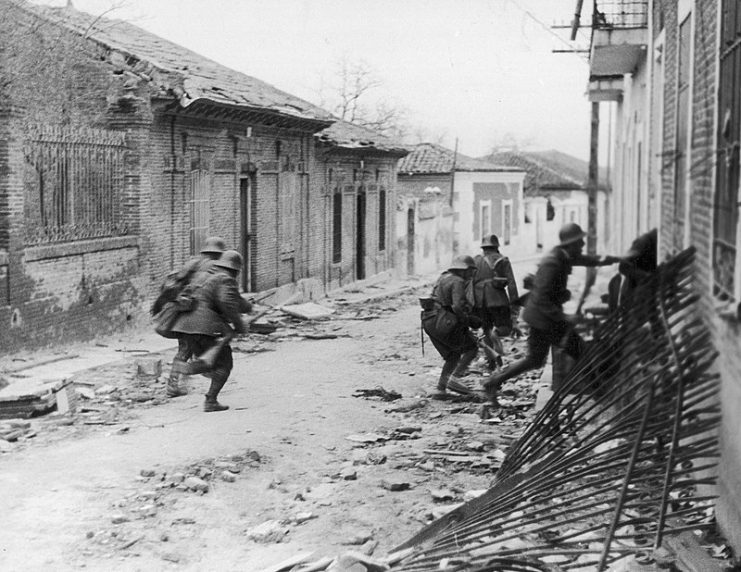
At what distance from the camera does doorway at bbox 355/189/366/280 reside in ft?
99.2

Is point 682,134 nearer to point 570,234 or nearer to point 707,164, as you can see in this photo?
point 570,234

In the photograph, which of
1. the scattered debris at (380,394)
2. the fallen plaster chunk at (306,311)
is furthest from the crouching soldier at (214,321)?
the fallen plaster chunk at (306,311)

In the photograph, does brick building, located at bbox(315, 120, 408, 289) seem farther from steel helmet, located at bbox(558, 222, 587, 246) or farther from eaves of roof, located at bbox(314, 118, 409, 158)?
steel helmet, located at bbox(558, 222, 587, 246)

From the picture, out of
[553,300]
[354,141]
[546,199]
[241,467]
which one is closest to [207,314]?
[241,467]

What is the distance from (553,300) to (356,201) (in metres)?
20.4

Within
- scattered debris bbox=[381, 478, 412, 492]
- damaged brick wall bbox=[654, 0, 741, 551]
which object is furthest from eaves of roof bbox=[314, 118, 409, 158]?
scattered debris bbox=[381, 478, 412, 492]

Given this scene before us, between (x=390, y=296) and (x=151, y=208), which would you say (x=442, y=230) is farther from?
(x=151, y=208)

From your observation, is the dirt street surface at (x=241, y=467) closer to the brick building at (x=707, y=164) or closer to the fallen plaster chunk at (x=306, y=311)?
the brick building at (x=707, y=164)

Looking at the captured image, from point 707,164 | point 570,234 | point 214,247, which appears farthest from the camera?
point 214,247

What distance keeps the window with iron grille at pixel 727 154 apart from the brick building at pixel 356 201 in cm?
1985

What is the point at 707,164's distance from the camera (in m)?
6.98

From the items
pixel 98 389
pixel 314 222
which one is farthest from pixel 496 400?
pixel 314 222

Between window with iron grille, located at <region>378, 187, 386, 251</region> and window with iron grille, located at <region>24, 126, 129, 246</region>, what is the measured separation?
50.0 feet

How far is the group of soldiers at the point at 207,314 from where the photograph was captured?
10992mm
